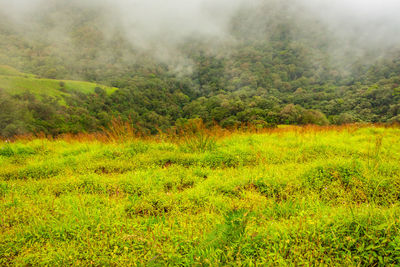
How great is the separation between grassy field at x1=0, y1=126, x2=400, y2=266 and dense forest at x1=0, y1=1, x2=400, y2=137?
136 feet

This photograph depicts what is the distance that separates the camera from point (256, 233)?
2.10 meters

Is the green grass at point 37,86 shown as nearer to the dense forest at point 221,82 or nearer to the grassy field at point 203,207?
the dense forest at point 221,82

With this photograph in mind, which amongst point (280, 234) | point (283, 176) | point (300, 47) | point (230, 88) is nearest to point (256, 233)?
point (280, 234)

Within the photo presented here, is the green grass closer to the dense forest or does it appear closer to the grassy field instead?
the dense forest

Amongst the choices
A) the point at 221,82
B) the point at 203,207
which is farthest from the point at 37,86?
the point at 203,207

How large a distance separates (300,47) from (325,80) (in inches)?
2264

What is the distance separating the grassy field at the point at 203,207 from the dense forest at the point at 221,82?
41.5 m

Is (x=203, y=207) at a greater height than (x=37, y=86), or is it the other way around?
(x=37, y=86)

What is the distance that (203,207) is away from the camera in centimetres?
310

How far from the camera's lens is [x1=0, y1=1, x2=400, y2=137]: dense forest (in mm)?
58000

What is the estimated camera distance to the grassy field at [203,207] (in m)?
2.00

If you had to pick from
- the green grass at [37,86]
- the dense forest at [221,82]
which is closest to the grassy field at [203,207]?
the dense forest at [221,82]

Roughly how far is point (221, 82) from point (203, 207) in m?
153

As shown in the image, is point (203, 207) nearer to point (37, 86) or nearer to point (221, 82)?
point (37, 86)
